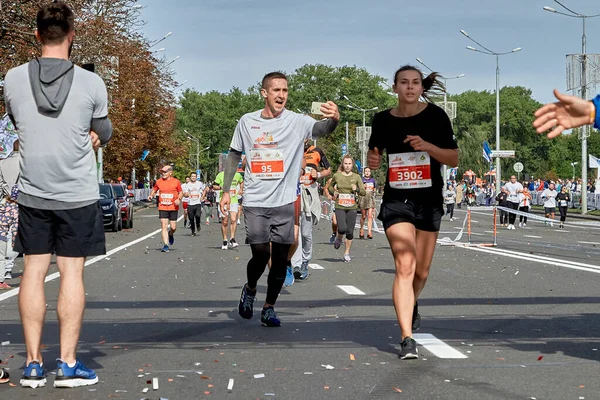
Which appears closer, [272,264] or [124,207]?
[272,264]

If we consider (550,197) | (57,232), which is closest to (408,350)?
(57,232)

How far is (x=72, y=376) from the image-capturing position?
18.7 feet

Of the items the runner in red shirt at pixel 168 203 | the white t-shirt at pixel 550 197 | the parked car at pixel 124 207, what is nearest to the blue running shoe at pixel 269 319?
the runner in red shirt at pixel 168 203

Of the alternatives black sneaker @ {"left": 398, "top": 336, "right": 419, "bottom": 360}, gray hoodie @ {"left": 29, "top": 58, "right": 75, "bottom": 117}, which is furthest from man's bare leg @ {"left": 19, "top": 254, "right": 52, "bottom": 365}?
black sneaker @ {"left": 398, "top": 336, "right": 419, "bottom": 360}

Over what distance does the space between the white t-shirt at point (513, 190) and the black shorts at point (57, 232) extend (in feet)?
102

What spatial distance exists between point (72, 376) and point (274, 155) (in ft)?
10.2

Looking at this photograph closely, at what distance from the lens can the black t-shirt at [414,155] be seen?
7352 millimetres

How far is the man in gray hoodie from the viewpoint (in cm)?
573

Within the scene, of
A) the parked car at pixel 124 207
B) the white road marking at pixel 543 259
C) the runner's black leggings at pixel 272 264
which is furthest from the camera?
the parked car at pixel 124 207

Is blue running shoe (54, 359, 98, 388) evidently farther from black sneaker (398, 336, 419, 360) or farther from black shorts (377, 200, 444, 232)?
black shorts (377, 200, 444, 232)

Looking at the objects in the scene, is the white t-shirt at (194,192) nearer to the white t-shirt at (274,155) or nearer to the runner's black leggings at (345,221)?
the runner's black leggings at (345,221)

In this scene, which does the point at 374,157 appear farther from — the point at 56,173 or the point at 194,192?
the point at 194,192

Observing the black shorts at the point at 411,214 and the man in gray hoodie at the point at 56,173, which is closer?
the man in gray hoodie at the point at 56,173

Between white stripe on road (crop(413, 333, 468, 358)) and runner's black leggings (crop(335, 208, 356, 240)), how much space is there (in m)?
10.4
